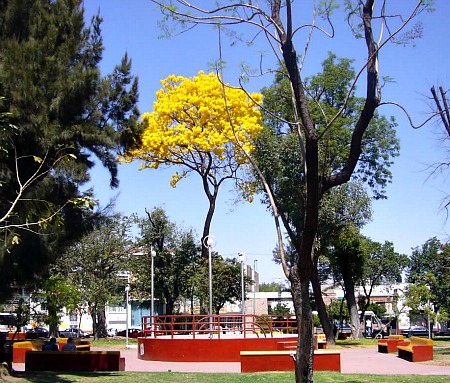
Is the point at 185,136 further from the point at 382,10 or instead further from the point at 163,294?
the point at 382,10

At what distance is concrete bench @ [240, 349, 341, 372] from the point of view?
766 inches

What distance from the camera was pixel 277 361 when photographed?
19656mm

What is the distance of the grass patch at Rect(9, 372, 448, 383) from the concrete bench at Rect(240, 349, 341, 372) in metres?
0.85

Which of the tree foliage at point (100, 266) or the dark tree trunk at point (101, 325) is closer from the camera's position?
the tree foliage at point (100, 266)

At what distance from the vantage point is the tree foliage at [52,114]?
17.0 metres

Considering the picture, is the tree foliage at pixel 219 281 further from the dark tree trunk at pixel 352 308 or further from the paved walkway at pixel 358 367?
the paved walkway at pixel 358 367

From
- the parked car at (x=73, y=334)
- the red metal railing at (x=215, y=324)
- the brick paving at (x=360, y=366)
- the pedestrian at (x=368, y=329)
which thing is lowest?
the pedestrian at (x=368, y=329)

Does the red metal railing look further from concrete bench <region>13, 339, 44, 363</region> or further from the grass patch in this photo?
the grass patch

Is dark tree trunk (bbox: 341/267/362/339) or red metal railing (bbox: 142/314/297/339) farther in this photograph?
dark tree trunk (bbox: 341/267/362/339)

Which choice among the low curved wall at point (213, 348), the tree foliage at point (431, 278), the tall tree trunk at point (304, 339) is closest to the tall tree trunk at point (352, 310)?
the tree foliage at point (431, 278)

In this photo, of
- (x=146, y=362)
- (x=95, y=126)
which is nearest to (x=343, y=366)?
(x=146, y=362)

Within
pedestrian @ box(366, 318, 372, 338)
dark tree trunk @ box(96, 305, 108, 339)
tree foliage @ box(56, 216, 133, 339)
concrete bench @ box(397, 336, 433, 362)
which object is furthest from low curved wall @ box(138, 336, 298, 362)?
pedestrian @ box(366, 318, 372, 338)

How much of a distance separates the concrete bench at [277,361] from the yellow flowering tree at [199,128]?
713 inches

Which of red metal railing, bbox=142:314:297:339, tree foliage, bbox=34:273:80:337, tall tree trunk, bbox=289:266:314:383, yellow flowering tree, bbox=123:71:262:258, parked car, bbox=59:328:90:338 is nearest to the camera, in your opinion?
tall tree trunk, bbox=289:266:314:383
